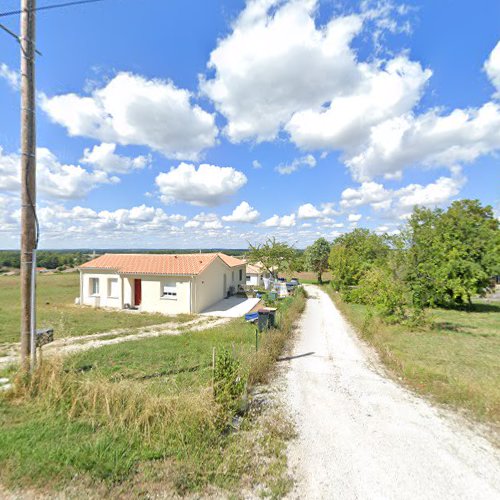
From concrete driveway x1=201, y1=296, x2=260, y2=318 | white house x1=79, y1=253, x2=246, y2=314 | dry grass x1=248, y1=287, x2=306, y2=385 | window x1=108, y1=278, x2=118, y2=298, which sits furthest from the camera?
window x1=108, y1=278, x2=118, y2=298

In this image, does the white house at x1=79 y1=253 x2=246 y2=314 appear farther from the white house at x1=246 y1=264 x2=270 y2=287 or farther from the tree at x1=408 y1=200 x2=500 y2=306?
the white house at x1=246 y1=264 x2=270 y2=287

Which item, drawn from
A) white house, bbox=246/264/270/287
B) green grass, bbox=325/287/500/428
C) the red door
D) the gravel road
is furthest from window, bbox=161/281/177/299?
white house, bbox=246/264/270/287

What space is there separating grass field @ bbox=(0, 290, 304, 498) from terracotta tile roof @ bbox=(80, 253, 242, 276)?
1234 centimetres

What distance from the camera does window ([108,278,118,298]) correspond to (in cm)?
1872

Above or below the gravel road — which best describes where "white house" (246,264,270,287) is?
above

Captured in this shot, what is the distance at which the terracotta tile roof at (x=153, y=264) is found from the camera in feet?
57.4

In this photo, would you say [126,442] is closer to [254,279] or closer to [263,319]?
[263,319]

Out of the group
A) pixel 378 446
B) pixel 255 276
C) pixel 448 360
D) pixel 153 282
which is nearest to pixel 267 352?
pixel 378 446

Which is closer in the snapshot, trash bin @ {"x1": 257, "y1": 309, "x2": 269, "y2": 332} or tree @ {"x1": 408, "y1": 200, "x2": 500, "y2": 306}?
trash bin @ {"x1": 257, "y1": 309, "x2": 269, "y2": 332}

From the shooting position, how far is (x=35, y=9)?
513 cm

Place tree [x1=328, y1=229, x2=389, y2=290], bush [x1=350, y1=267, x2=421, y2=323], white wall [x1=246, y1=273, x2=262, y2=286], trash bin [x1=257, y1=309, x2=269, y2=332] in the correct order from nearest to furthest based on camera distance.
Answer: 1. trash bin [x1=257, y1=309, x2=269, y2=332]
2. bush [x1=350, y1=267, x2=421, y2=323]
3. tree [x1=328, y1=229, x2=389, y2=290]
4. white wall [x1=246, y1=273, x2=262, y2=286]

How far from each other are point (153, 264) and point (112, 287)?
11.6 ft

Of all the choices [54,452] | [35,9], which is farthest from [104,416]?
[35,9]

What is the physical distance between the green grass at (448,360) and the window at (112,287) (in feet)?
53.4
